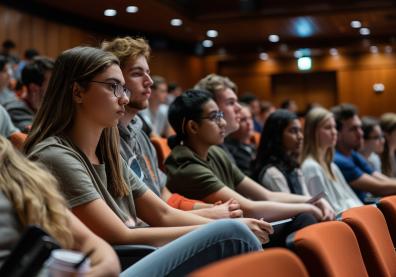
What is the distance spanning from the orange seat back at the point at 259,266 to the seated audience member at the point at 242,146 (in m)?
2.68

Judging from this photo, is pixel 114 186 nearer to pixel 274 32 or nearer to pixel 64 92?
pixel 64 92

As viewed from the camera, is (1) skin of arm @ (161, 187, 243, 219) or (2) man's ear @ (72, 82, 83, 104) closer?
(2) man's ear @ (72, 82, 83, 104)

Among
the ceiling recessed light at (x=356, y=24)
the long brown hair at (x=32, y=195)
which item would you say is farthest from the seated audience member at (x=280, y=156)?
the ceiling recessed light at (x=356, y=24)

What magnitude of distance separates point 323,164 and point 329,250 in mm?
2416

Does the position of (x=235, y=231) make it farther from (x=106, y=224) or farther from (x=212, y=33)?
(x=212, y=33)

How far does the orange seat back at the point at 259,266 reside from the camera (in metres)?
0.96

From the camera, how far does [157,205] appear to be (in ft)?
6.98

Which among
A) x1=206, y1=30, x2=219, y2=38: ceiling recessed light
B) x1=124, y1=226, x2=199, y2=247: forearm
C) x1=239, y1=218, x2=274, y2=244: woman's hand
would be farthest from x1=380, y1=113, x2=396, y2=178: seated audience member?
x1=206, y1=30, x2=219, y2=38: ceiling recessed light

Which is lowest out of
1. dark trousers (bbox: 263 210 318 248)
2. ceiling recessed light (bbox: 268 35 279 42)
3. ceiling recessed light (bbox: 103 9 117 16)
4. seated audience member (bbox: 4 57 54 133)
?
dark trousers (bbox: 263 210 318 248)

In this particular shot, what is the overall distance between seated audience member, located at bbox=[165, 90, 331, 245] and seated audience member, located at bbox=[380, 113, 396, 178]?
8.03ft

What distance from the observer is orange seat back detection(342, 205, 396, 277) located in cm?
179

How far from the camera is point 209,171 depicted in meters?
2.80

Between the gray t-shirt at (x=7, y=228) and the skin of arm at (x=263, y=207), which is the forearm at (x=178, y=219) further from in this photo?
the gray t-shirt at (x=7, y=228)

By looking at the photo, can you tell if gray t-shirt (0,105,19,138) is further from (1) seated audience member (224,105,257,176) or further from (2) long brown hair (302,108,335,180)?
(2) long brown hair (302,108,335,180)
